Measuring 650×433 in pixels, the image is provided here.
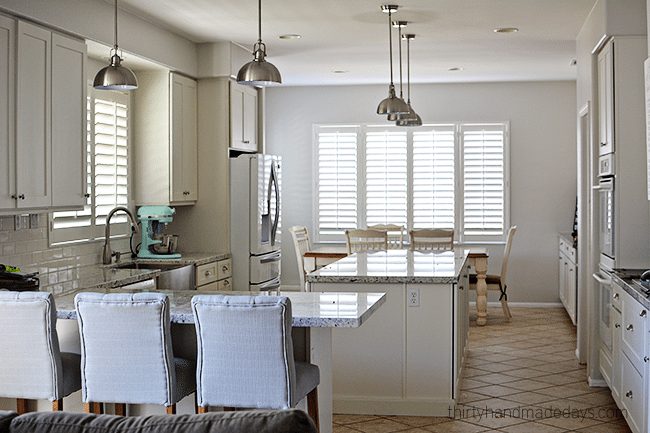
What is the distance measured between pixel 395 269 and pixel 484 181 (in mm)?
4196

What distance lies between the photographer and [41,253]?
14.8 feet

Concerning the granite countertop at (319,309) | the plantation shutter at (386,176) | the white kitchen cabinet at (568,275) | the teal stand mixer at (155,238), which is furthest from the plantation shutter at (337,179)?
the granite countertop at (319,309)

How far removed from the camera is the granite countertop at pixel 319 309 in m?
2.52

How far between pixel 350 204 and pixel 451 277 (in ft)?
15.1

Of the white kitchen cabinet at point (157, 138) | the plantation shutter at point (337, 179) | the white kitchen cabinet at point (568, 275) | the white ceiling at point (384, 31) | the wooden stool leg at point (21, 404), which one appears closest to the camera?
the wooden stool leg at point (21, 404)

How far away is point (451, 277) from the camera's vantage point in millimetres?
4027

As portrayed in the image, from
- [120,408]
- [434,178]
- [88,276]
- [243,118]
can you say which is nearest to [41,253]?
[88,276]

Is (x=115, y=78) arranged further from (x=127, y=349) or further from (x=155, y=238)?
(x=155, y=238)

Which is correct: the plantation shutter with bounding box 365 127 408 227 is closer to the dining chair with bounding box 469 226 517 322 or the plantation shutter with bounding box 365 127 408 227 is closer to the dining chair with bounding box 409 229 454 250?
the dining chair with bounding box 409 229 454 250

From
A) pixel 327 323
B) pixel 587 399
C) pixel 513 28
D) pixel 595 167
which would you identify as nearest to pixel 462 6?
pixel 513 28

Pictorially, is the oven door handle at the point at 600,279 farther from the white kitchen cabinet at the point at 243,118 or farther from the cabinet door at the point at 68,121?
the cabinet door at the point at 68,121

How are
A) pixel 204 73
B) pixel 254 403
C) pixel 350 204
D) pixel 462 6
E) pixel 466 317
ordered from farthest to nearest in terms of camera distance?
1. pixel 350 204
2. pixel 204 73
3. pixel 466 317
4. pixel 462 6
5. pixel 254 403

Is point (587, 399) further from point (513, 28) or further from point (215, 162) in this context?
point (215, 162)

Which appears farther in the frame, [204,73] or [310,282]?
[204,73]
